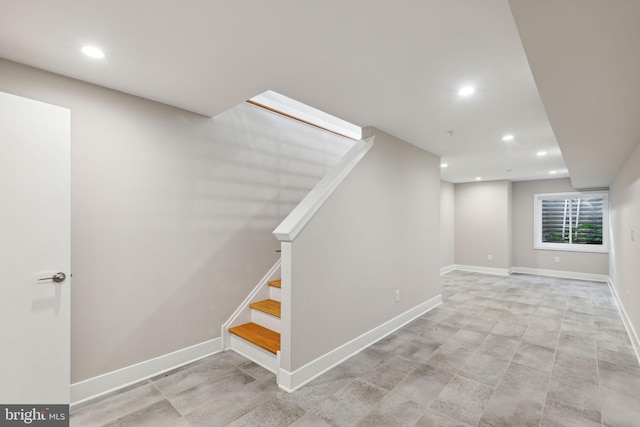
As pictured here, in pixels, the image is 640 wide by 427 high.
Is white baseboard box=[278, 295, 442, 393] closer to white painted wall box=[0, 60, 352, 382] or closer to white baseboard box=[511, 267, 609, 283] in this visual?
white painted wall box=[0, 60, 352, 382]

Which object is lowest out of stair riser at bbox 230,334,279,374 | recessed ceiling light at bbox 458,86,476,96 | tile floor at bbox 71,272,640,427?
tile floor at bbox 71,272,640,427

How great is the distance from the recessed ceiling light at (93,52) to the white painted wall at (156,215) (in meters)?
0.44

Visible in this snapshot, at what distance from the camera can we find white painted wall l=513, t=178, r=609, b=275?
6609mm

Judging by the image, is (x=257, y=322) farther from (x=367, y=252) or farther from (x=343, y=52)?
(x=343, y=52)

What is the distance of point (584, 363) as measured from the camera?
266cm

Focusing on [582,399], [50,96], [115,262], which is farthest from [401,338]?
[50,96]

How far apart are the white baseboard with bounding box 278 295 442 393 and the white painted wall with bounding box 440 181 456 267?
377 cm

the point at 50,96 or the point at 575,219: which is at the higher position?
the point at 50,96

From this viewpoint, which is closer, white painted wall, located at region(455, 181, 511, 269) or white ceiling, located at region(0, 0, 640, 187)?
white ceiling, located at region(0, 0, 640, 187)

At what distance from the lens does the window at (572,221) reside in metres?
6.69

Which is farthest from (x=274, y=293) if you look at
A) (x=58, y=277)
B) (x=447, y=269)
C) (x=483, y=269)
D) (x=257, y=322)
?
(x=483, y=269)

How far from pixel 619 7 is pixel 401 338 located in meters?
3.04

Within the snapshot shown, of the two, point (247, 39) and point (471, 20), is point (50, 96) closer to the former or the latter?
point (247, 39)

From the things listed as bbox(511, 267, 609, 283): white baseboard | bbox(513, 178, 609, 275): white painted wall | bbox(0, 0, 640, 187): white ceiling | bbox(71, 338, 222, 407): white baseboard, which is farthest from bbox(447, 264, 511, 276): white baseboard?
bbox(71, 338, 222, 407): white baseboard
